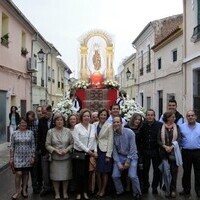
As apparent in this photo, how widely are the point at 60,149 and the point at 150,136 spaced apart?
1.69 meters

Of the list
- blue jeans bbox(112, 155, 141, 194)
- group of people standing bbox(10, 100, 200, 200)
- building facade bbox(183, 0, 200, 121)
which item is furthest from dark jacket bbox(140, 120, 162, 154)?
building facade bbox(183, 0, 200, 121)

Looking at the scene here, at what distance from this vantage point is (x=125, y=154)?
7246 mm

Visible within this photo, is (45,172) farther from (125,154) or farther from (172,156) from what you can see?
(172,156)

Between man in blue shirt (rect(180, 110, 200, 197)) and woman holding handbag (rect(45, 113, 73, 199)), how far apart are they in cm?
214

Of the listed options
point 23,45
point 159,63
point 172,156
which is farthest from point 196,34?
point 23,45

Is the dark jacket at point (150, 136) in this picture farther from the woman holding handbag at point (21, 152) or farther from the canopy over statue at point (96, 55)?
the canopy over statue at point (96, 55)

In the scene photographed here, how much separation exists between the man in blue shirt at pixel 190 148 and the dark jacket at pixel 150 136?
0.47 m

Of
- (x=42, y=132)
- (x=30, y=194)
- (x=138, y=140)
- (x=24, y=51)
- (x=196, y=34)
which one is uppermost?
(x=24, y=51)

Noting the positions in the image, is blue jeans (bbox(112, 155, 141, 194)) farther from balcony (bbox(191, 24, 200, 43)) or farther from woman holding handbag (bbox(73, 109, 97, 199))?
balcony (bbox(191, 24, 200, 43))

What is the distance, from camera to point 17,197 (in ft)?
24.5

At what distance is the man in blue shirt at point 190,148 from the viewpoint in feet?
24.5

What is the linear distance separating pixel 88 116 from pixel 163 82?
1431 centimetres

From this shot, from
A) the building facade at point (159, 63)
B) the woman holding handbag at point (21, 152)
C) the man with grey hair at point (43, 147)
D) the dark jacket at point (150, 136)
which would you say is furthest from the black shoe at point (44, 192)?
the building facade at point (159, 63)

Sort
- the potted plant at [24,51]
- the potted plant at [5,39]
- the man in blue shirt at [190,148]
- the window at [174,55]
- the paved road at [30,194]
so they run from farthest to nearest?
1. the potted plant at [24,51]
2. the window at [174,55]
3. the potted plant at [5,39]
4. the man in blue shirt at [190,148]
5. the paved road at [30,194]
